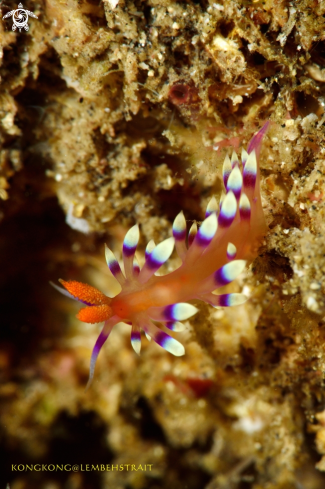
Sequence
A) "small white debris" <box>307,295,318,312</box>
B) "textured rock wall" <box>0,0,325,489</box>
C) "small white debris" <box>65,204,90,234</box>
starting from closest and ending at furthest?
"small white debris" <box>307,295,318,312</box> → "textured rock wall" <box>0,0,325,489</box> → "small white debris" <box>65,204,90,234</box>

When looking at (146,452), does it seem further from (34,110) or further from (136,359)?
(34,110)

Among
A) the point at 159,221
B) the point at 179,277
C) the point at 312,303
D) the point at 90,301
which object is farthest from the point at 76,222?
the point at 312,303

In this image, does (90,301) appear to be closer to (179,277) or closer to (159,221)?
(179,277)

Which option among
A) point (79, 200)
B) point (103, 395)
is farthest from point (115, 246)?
point (103, 395)

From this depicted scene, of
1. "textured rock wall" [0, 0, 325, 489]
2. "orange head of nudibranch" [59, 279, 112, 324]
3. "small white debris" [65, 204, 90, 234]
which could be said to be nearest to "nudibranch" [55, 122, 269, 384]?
"orange head of nudibranch" [59, 279, 112, 324]

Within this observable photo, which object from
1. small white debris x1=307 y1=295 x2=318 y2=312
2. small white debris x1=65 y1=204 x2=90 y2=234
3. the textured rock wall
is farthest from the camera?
small white debris x1=65 y1=204 x2=90 y2=234

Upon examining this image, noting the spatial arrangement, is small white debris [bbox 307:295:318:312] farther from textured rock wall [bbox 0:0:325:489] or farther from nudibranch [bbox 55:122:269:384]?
nudibranch [bbox 55:122:269:384]

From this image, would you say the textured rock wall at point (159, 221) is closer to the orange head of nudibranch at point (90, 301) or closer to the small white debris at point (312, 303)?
the small white debris at point (312, 303)
